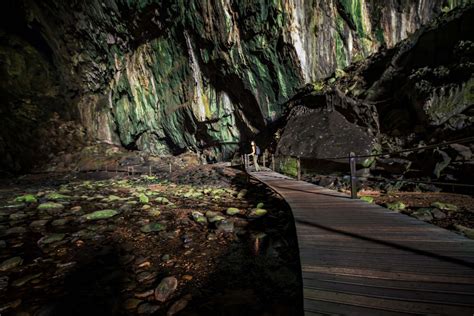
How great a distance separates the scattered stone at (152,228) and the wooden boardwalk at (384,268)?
2.79 meters

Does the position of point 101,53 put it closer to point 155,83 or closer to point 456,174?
point 155,83

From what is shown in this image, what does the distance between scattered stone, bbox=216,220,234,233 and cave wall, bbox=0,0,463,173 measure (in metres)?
14.2

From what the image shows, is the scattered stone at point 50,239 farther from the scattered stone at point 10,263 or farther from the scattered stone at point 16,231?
the scattered stone at point 16,231

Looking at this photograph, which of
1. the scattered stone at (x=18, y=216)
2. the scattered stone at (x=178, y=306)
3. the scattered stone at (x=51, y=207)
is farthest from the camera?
the scattered stone at (x=51, y=207)

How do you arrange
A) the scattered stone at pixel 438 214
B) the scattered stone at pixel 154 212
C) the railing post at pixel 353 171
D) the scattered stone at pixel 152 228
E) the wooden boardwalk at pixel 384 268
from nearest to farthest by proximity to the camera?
the wooden boardwalk at pixel 384 268 < the scattered stone at pixel 152 228 < the railing post at pixel 353 171 < the scattered stone at pixel 438 214 < the scattered stone at pixel 154 212

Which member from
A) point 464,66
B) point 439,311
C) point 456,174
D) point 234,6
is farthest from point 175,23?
point 439,311

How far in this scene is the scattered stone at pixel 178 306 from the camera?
2.16 meters

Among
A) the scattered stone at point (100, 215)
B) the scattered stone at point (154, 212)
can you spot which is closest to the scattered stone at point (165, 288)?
the scattered stone at point (154, 212)

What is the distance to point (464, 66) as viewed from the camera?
903 cm

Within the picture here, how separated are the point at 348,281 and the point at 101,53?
93.7ft

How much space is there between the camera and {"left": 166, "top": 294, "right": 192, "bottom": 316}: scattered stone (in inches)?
85.0

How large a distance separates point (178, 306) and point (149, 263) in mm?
1121

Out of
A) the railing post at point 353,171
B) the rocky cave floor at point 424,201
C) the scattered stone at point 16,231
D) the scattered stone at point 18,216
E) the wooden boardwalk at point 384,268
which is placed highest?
the railing post at point 353,171

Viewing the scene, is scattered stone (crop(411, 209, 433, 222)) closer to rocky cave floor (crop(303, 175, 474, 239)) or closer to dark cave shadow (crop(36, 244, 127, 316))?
rocky cave floor (crop(303, 175, 474, 239))
